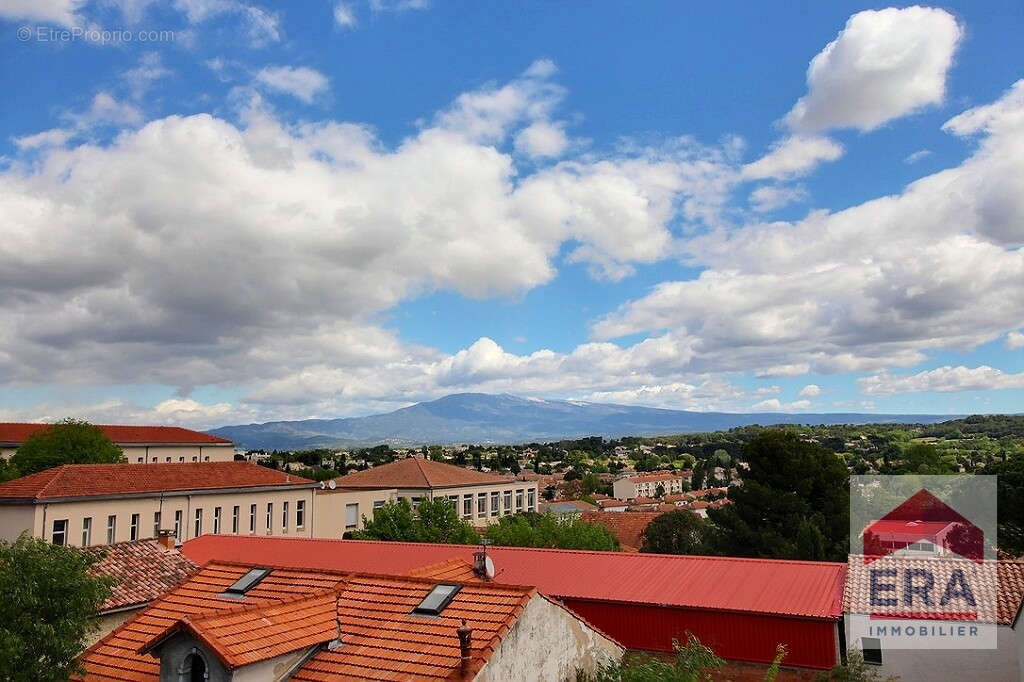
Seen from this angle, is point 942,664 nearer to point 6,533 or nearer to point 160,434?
point 6,533

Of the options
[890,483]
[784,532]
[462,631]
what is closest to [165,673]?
[462,631]

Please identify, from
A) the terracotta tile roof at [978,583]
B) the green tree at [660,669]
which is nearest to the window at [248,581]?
the green tree at [660,669]

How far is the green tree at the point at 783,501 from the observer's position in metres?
40.4

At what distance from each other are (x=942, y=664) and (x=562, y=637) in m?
13.2

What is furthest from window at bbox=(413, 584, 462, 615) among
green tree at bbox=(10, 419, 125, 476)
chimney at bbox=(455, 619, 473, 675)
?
green tree at bbox=(10, 419, 125, 476)

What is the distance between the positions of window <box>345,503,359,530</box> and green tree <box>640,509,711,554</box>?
2704 centimetres

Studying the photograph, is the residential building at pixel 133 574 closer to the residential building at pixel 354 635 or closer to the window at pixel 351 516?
the residential building at pixel 354 635

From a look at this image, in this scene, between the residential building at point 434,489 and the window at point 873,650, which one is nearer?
the window at point 873,650

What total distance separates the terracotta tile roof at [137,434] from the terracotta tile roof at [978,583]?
85570mm

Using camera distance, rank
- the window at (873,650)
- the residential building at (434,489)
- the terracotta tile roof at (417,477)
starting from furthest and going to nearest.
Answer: the terracotta tile roof at (417,477), the residential building at (434,489), the window at (873,650)

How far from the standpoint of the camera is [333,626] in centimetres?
1455

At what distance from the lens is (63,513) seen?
43.1 m

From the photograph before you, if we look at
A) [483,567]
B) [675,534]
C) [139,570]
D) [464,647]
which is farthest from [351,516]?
[464,647]

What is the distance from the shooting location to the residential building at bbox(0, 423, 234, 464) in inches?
3531
